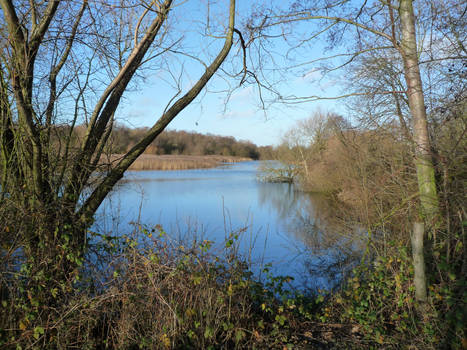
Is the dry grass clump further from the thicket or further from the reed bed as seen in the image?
the reed bed

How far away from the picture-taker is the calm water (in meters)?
5.45

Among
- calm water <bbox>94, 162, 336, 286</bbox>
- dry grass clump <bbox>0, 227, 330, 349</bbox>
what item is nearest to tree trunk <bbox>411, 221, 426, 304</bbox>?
dry grass clump <bbox>0, 227, 330, 349</bbox>

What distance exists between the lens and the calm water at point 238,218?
545 centimetres

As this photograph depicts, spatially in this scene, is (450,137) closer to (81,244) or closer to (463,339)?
(463,339)

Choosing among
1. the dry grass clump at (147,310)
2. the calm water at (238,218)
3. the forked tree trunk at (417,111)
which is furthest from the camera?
the calm water at (238,218)

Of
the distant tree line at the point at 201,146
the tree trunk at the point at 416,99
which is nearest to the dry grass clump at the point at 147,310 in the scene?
the tree trunk at the point at 416,99

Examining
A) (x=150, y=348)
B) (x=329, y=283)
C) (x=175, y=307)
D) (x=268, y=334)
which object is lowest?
(x=329, y=283)

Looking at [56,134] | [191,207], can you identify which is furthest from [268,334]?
[191,207]

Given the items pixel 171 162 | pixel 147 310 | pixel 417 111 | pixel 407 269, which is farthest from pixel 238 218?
pixel 171 162

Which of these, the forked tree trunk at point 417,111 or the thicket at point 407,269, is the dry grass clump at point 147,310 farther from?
the forked tree trunk at point 417,111

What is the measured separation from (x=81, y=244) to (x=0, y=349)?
104cm

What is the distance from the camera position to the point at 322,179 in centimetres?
1681

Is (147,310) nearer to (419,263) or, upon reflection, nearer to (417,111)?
(419,263)

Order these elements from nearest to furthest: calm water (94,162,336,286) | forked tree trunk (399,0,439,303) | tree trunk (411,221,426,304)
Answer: tree trunk (411,221,426,304), forked tree trunk (399,0,439,303), calm water (94,162,336,286)
